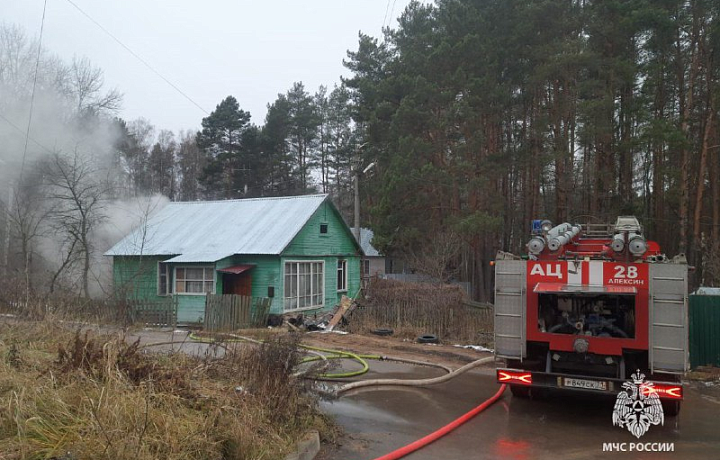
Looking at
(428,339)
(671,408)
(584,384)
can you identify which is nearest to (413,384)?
(584,384)

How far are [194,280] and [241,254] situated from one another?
2068 mm

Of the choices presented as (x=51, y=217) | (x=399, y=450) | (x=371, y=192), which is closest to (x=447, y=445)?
(x=399, y=450)

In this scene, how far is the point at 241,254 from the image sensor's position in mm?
19156

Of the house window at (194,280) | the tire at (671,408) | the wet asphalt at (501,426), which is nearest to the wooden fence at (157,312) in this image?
the house window at (194,280)

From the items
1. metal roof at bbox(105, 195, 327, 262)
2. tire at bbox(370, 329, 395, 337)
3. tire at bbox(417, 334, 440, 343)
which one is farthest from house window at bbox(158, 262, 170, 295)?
tire at bbox(417, 334, 440, 343)

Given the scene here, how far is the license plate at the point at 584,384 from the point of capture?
6762mm

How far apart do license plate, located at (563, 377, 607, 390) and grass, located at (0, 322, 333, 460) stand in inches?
133

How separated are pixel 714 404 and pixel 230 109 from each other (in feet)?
126

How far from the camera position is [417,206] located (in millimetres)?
26891

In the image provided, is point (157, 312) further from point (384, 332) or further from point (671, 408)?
point (671, 408)

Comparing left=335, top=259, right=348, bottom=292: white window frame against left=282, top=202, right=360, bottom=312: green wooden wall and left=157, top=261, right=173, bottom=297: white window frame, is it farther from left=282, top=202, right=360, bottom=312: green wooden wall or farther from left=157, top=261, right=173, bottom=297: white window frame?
left=157, top=261, right=173, bottom=297: white window frame

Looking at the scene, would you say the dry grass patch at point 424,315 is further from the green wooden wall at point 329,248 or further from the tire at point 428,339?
the green wooden wall at point 329,248

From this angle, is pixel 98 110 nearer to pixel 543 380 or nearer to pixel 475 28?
pixel 475 28

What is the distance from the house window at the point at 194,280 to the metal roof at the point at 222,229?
582 millimetres
